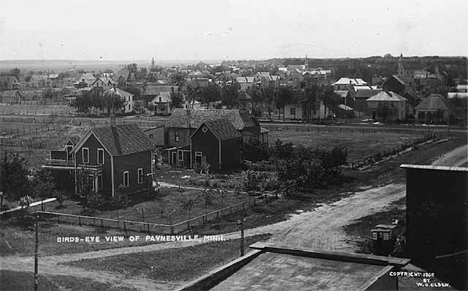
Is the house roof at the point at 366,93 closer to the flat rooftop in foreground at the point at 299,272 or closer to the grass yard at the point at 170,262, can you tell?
the grass yard at the point at 170,262

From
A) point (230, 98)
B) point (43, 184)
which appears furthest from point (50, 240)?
point (230, 98)

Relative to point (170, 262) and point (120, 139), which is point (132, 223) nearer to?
point (170, 262)

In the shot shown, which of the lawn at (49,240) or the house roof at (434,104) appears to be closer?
the lawn at (49,240)

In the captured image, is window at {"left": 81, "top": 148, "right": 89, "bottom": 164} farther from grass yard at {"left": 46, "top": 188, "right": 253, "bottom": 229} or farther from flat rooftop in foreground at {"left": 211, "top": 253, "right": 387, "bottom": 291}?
flat rooftop in foreground at {"left": 211, "top": 253, "right": 387, "bottom": 291}

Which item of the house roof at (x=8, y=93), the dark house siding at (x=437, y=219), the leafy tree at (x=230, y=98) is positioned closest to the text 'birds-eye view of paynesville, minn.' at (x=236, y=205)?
the dark house siding at (x=437, y=219)

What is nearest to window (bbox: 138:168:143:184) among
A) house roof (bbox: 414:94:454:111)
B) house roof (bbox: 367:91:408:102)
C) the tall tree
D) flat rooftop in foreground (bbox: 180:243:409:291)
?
flat rooftop in foreground (bbox: 180:243:409:291)

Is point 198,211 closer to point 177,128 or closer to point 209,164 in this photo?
point 209,164

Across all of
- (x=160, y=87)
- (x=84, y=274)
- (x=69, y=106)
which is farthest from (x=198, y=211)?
(x=160, y=87)
